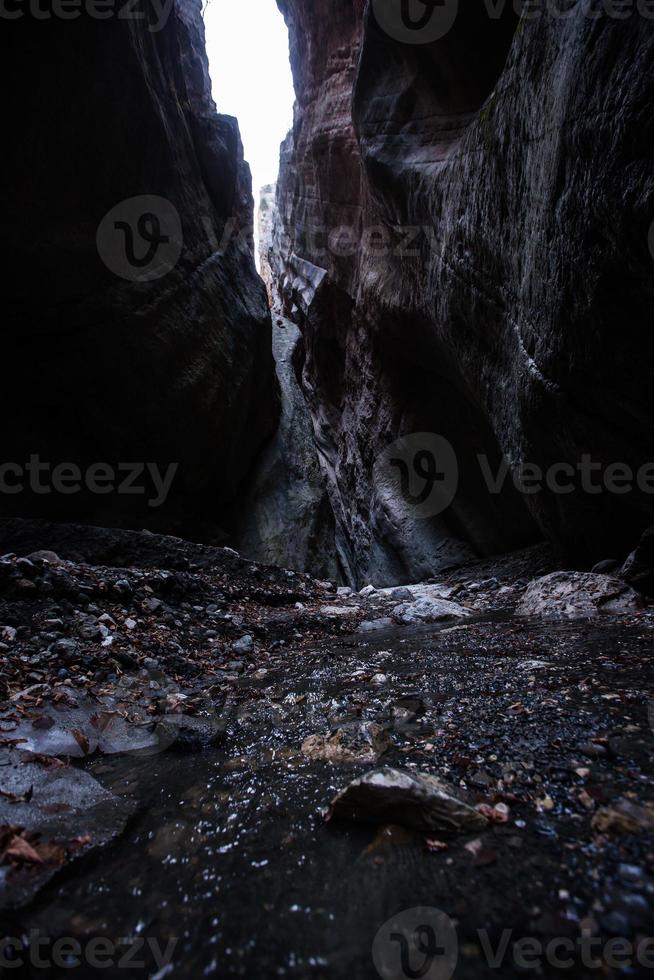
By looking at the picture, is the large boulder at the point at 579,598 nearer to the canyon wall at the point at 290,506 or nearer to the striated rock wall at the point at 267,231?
the canyon wall at the point at 290,506

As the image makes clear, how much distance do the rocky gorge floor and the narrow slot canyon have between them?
0.5 inches

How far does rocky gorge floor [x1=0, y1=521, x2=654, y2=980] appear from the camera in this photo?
1.09 meters

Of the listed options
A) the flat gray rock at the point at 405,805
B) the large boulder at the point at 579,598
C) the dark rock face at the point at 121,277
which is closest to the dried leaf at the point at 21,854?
the flat gray rock at the point at 405,805

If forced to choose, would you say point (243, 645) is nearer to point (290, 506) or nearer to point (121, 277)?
point (121, 277)

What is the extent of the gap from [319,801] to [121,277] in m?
9.18

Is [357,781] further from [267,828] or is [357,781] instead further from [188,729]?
[188,729]

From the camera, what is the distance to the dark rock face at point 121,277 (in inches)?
258

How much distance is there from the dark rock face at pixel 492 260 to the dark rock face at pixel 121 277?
156 inches

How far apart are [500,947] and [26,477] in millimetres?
9902

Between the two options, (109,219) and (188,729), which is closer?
(188,729)

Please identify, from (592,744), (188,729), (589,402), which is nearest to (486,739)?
(592,744)

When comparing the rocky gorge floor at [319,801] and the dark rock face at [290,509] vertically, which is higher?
the dark rock face at [290,509]

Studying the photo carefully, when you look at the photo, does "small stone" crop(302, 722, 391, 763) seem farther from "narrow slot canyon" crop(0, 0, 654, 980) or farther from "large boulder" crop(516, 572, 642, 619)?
"large boulder" crop(516, 572, 642, 619)

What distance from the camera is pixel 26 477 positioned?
880 cm
